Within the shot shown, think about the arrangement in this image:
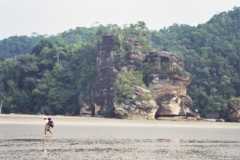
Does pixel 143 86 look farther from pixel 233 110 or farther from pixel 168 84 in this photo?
pixel 233 110

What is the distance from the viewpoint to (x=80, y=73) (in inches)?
5167

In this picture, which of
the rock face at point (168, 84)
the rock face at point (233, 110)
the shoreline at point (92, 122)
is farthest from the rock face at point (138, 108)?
the rock face at point (233, 110)

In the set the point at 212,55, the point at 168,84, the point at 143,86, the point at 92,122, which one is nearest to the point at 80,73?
the point at 143,86

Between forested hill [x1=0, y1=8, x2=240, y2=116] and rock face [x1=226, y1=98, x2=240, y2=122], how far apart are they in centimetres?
399

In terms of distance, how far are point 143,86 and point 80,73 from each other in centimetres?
2052

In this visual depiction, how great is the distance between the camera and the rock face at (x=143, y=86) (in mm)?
110562

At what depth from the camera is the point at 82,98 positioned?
120375 millimetres

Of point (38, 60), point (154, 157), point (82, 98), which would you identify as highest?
point (38, 60)

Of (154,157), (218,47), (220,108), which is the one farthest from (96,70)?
(154,157)

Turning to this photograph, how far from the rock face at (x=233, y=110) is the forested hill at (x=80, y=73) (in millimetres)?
3992

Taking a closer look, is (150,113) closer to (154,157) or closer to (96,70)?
(96,70)

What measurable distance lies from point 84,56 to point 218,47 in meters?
34.2

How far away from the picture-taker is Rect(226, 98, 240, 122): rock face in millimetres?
117581

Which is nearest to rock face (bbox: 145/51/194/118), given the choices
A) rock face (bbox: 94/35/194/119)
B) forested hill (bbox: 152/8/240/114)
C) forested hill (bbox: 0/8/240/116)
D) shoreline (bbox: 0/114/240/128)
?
rock face (bbox: 94/35/194/119)
